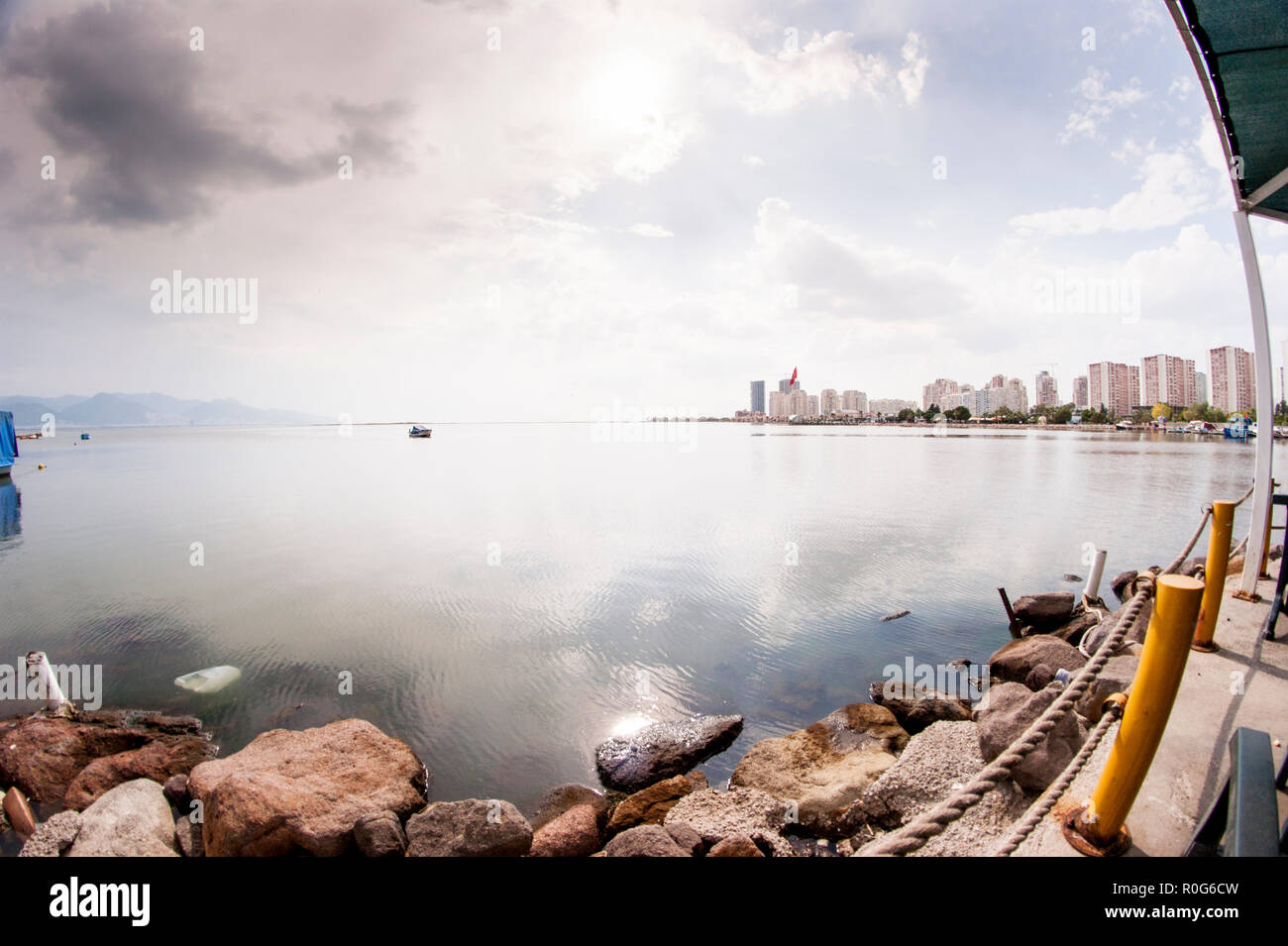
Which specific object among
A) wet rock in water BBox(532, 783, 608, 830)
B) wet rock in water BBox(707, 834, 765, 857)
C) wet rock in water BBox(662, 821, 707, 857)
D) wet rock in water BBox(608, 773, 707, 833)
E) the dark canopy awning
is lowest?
wet rock in water BBox(532, 783, 608, 830)

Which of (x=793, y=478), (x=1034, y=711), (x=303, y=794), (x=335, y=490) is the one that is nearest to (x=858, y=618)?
(x=1034, y=711)

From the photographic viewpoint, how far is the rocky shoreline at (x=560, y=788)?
5.16 metres

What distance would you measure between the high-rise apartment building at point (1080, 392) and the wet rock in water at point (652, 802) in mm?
205137

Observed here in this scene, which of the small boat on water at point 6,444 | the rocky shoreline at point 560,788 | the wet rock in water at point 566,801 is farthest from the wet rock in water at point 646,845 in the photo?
the small boat on water at point 6,444

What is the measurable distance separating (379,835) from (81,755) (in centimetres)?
526

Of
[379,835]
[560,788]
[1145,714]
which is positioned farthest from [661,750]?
[1145,714]

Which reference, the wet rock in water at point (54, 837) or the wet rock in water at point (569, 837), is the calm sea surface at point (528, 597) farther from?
the wet rock in water at point (54, 837)

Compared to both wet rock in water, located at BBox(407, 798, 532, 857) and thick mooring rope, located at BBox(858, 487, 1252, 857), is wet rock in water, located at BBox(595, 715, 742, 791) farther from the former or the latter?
thick mooring rope, located at BBox(858, 487, 1252, 857)

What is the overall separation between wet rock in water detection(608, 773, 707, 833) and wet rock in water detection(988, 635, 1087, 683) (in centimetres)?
580

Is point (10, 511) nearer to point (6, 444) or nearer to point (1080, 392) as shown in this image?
point (6, 444)

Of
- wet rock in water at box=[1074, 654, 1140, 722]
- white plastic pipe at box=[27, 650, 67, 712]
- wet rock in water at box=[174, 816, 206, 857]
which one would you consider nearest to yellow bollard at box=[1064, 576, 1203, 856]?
wet rock in water at box=[1074, 654, 1140, 722]

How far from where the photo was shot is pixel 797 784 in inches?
252

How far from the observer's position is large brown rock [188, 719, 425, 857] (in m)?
5.29

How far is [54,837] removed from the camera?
525 cm
